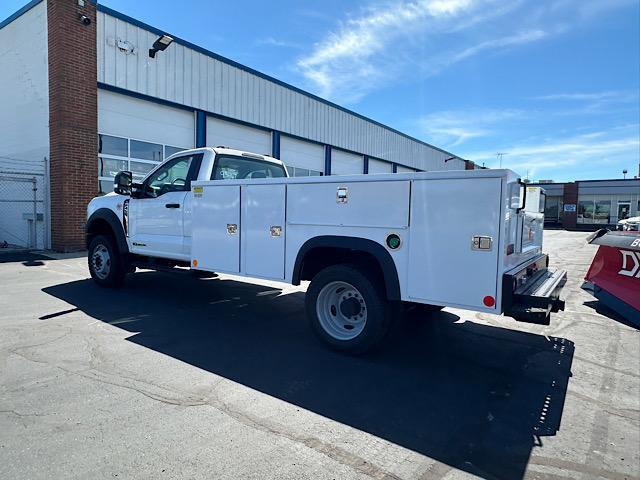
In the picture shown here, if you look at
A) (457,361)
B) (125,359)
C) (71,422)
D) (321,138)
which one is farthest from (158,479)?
(321,138)

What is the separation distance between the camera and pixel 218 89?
15883 mm

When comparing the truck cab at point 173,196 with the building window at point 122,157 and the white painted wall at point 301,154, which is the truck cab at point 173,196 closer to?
the building window at point 122,157

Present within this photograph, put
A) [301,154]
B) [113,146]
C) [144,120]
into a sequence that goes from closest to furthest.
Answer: [113,146], [144,120], [301,154]

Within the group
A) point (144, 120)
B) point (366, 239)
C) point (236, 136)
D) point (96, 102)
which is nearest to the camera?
point (366, 239)

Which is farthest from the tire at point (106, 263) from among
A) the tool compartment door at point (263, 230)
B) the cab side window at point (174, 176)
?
the tool compartment door at point (263, 230)

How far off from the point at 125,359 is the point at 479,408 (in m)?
3.32

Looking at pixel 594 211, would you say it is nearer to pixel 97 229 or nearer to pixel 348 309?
pixel 348 309

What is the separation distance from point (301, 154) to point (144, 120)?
8185 millimetres

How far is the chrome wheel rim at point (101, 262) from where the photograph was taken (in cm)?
752

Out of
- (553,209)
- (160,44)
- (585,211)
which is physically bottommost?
(585,211)

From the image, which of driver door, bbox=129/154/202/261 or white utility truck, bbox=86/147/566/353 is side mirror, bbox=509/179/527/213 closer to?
white utility truck, bbox=86/147/566/353

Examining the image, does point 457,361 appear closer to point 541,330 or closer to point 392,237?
point 392,237

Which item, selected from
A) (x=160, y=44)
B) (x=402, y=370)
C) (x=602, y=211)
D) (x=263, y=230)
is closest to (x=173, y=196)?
(x=263, y=230)

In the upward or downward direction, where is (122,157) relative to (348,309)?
upward
